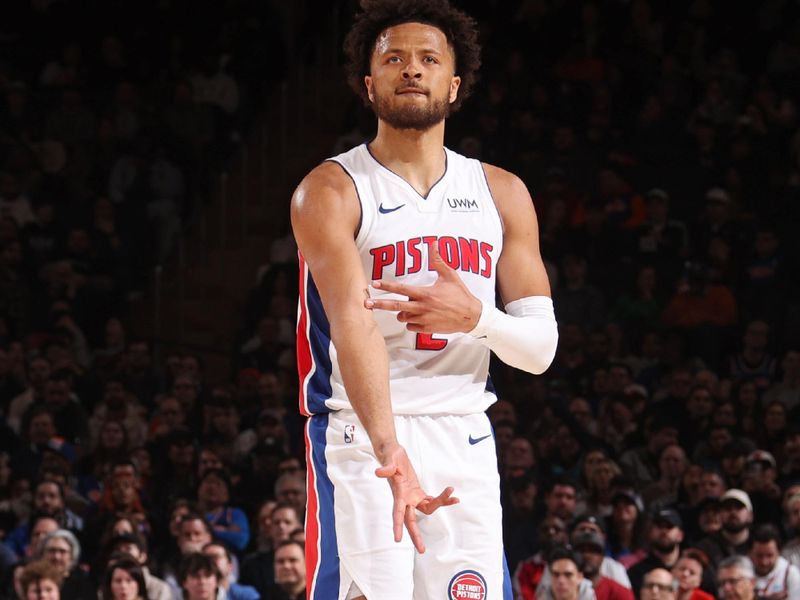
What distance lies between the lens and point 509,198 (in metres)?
4.76

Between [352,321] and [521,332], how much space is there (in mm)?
500

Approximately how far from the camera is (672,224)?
13.1 m

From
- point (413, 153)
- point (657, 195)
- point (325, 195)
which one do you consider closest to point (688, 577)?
point (657, 195)

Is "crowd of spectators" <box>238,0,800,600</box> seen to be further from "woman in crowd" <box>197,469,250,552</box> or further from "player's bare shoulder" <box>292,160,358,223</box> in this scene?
"player's bare shoulder" <box>292,160,358,223</box>

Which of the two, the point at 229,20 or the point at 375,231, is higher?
the point at 229,20

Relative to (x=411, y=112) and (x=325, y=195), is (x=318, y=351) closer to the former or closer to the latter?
(x=325, y=195)

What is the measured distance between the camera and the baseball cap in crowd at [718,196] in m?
13.0

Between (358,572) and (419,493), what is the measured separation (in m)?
0.37

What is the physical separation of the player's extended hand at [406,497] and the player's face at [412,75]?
1057 millimetres

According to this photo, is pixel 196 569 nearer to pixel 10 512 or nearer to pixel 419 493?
pixel 10 512

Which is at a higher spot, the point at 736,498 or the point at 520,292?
the point at 520,292

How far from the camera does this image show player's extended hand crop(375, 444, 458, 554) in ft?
13.2

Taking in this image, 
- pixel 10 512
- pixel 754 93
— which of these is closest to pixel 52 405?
pixel 10 512

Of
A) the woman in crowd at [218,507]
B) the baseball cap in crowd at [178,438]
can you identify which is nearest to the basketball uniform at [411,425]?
the woman in crowd at [218,507]
